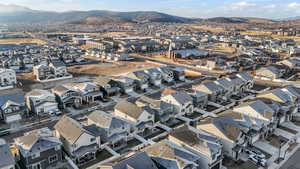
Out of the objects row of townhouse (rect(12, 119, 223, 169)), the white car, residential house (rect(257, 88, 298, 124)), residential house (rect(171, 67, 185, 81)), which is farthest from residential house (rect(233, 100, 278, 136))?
residential house (rect(171, 67, 185, 81))

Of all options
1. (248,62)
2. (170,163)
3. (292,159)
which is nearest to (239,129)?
(292,159)

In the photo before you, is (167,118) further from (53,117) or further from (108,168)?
(53,117)

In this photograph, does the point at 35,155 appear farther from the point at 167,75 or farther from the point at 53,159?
the point at 167,75

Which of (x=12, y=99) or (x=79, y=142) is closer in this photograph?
(x=79, y=142)

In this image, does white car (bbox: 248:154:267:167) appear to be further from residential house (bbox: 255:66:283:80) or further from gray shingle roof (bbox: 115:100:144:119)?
residential house (bbox: 255:66:283:80)

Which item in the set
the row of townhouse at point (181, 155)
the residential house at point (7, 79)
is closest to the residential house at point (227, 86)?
the row of townhouse at point (181, 155)

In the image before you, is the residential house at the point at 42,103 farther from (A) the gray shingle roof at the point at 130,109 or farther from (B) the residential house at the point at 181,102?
(B) the residential house at the point at 181,102

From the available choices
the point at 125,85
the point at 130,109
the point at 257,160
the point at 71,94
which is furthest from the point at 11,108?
the point at 257,160

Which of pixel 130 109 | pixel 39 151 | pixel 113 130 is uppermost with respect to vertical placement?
pixel 130 109
